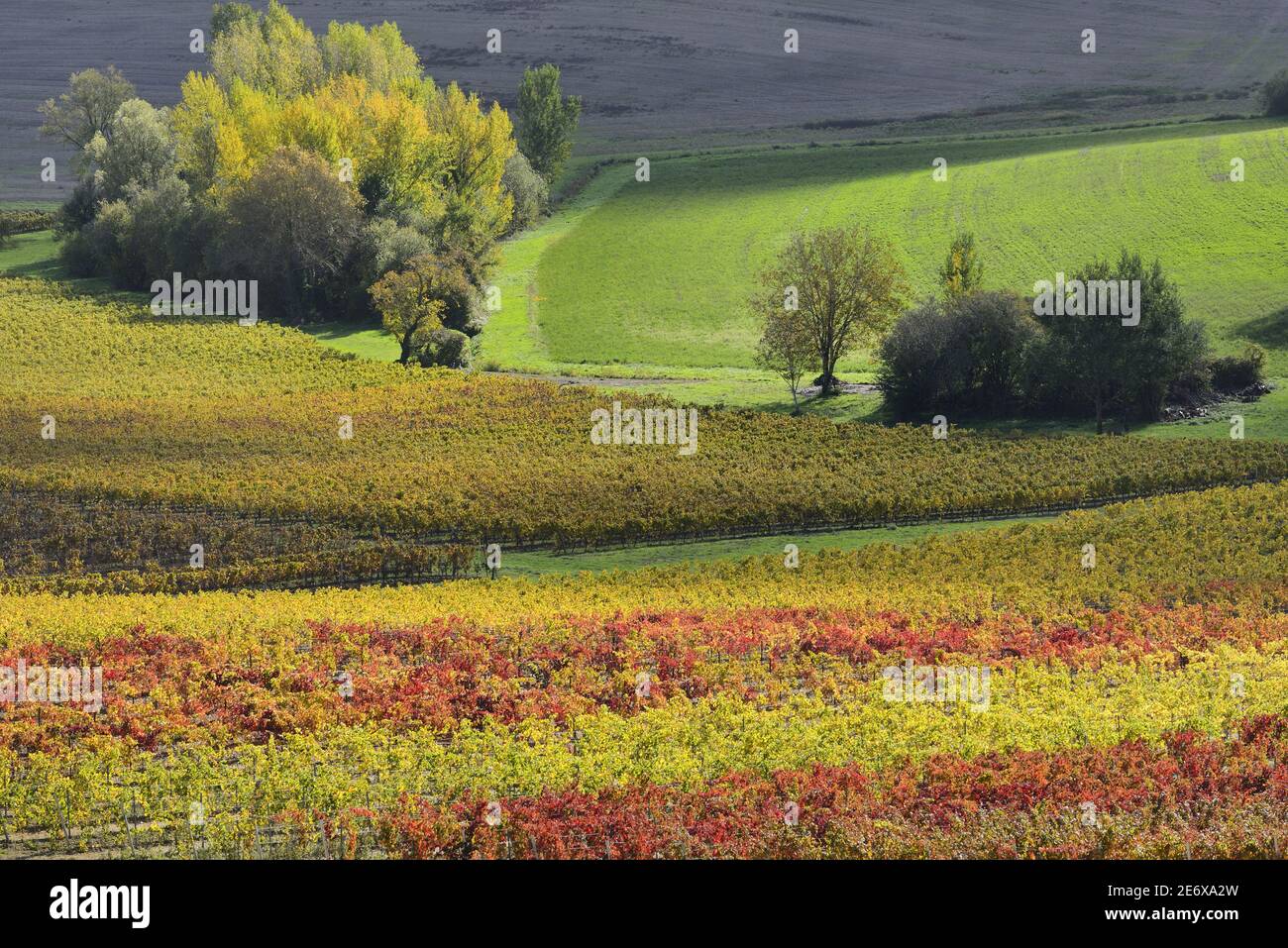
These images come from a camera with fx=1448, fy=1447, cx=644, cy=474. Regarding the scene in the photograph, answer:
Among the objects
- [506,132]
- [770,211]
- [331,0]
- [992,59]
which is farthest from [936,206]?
[331,0]

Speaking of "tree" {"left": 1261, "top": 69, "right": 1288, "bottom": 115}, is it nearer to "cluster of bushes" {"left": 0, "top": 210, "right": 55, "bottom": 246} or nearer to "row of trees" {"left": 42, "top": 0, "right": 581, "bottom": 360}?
"row of trees" {"left": 42, "top": 0, "right": 581, "bottom": 360}

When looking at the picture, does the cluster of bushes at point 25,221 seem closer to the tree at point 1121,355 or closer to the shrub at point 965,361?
the shrub at point 965,361

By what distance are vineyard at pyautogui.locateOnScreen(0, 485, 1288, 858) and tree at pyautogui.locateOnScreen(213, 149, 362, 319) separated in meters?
55.5

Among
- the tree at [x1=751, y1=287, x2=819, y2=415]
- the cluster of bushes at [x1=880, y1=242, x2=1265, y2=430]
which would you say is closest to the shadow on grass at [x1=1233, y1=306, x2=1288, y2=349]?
the cluster of bushes at [x1=880, y1=242, x2=1265, y2=430]

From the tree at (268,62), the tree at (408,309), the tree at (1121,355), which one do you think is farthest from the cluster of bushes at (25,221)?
the tree at (1121,355)

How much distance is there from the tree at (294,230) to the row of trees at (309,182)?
10 centimetres

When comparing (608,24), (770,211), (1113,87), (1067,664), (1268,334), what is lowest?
(1067,664)

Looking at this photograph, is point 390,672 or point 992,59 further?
point 992,59

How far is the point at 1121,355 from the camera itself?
6762 centimetres

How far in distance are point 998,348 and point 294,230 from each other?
4877 centimetres

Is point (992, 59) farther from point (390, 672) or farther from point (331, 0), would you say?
point (390, 672)

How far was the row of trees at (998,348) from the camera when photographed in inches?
2680

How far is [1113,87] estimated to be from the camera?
162 metres

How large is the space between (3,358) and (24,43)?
11926 cm
